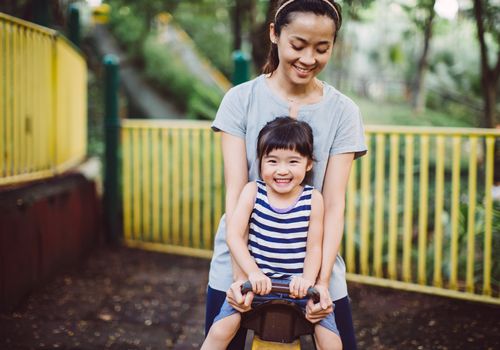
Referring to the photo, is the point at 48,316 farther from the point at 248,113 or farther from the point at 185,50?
the point at 185,50

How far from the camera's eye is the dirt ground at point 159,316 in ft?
13.0

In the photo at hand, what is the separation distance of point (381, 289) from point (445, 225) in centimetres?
142

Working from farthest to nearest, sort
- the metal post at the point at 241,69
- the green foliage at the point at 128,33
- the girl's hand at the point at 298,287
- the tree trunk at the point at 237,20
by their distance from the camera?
the green foliage at the point at 128,33, the tree trunk at the point at 237,20, the metal post at the point at 241,69, the girl's hand at the point at 298,287

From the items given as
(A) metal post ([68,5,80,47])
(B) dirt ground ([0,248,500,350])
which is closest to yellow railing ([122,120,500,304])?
(B) dirt ground ([0,248,500,350])

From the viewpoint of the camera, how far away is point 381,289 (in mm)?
5312

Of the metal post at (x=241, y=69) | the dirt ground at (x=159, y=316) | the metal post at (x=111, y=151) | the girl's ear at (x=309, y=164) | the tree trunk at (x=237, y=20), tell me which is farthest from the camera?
the tree trunk at (x=237, y=20)

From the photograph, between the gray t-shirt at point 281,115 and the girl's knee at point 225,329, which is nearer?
the girl's knee at point 225,329

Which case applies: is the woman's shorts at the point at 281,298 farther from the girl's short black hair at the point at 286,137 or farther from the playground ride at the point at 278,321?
the girl's short black hair at the point at 286,137

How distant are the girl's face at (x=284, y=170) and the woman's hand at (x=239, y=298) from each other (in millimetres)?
381

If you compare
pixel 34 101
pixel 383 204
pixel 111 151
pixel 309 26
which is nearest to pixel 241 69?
pixel 34 101

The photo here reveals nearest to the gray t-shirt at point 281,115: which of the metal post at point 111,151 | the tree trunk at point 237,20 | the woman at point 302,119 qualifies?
the woman at point 302,119

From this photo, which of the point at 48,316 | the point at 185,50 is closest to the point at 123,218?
the point at 48,316

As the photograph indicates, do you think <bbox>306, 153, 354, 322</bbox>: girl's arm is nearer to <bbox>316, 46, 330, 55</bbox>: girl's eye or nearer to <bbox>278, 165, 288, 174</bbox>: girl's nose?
<bbox>278, 165, 288, 174</bbox>: girl's nose

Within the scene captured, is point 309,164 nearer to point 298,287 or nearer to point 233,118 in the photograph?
point 233,118
